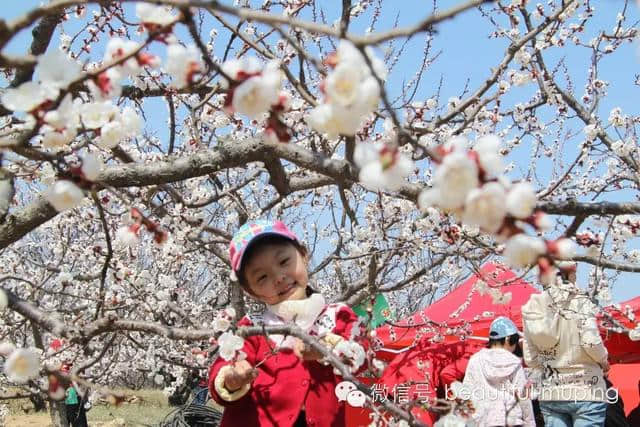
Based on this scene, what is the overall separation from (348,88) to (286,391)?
1381 mm

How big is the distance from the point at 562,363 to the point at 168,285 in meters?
3.11

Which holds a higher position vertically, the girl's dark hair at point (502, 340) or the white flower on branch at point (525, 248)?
the girl's dark hair at point (502, 340)

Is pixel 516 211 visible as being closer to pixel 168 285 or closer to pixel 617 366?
pixel 617 366

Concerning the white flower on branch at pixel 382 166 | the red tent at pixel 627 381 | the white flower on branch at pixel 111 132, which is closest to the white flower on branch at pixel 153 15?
the white flower on branch at pixel 111 132

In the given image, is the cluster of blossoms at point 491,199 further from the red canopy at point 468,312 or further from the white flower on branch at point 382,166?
the red canopy at point 468,312

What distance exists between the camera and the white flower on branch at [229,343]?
5.17 ft

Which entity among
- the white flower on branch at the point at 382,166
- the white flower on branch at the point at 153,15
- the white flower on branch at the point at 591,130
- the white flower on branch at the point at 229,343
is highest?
the white flower on branch at the point at 591,130

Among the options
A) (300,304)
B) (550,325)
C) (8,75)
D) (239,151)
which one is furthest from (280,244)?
(8,75)

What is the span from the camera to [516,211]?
0.78 meters

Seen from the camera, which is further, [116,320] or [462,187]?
[116,320]

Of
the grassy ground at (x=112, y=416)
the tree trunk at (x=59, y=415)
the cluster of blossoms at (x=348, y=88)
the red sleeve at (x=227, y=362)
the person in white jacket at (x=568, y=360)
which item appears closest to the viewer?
the cluster of blossoms at (x=348, y=88)

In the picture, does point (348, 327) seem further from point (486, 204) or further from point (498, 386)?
point (498, 386)

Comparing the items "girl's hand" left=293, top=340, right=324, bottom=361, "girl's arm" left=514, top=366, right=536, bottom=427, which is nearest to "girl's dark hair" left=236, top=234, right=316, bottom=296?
"girl's hand" left=293, top=340, right=324, bottom=361

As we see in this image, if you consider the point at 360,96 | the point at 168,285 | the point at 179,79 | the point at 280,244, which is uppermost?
the point at 168,285
